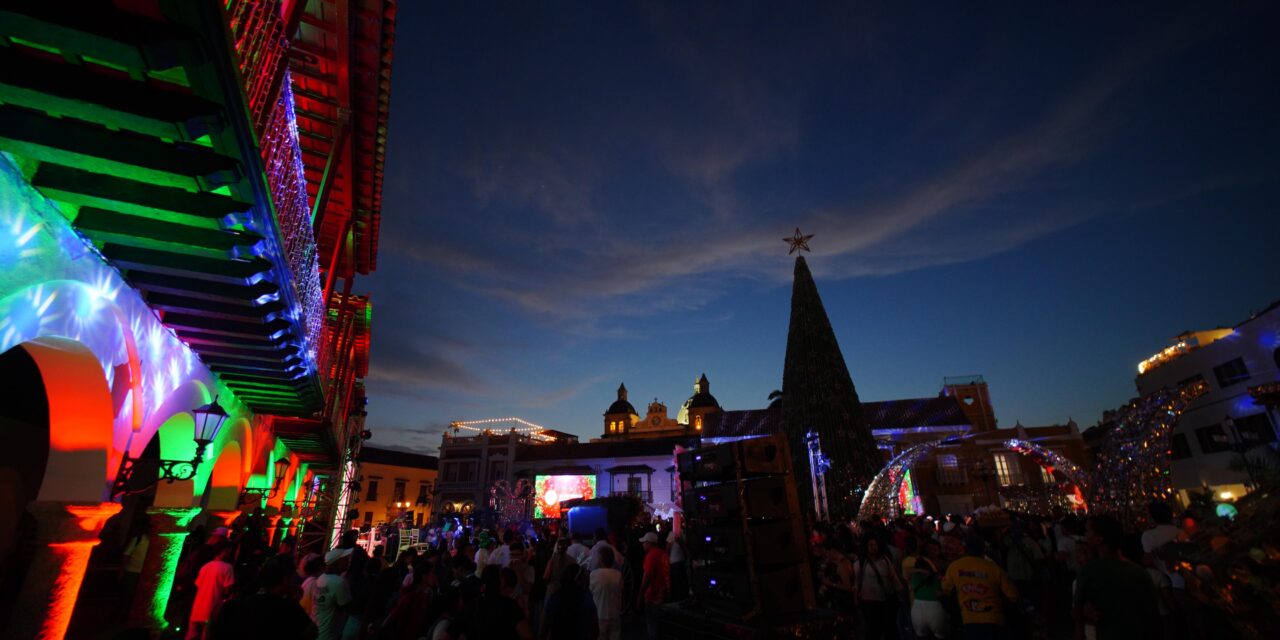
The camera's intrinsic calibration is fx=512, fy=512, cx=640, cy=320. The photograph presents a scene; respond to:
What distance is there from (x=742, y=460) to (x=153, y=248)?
5.59 m

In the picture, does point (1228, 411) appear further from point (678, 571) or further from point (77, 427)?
point (77, 427)

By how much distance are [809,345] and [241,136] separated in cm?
2246

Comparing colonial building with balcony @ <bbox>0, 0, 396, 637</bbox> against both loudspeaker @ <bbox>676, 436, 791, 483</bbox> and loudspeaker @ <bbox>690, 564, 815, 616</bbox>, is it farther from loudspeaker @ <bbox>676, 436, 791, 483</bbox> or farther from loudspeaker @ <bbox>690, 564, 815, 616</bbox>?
loudspeaker @ <bbox>690, 564, 815, 616</bbox>

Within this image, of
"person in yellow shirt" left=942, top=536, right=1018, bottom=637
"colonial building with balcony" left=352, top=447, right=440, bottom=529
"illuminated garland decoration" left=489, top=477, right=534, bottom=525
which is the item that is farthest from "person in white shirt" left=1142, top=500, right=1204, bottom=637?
"colonial building with balcony" left=352, top=447, right=440, bottom=529

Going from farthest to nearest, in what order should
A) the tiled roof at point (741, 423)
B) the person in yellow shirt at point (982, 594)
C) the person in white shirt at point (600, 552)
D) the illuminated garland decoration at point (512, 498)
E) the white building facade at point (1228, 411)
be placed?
the tiled roof at point (741, 423) < the illuminated garland decoration at point (512, 498) < the white building facade at point (1228, 411) < the person in white shirt at point (600, 552) < the person in yellow shirt at point (982, 594)

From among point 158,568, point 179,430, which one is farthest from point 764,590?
point 158,568

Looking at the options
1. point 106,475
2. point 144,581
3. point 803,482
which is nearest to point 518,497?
point 803,482

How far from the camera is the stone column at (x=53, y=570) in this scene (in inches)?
166

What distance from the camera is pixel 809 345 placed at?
23.0 meters

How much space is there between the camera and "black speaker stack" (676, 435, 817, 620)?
16.6 ft

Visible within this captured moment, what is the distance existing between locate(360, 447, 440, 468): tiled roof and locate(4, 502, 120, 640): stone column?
43.9 m

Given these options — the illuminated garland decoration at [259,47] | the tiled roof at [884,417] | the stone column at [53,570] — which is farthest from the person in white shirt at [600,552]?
the tiled roof at [884,417]

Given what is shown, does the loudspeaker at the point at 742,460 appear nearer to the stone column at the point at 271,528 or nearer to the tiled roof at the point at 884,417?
the stone column at the point at 271,528

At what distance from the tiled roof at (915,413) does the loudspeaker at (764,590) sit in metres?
33.3
